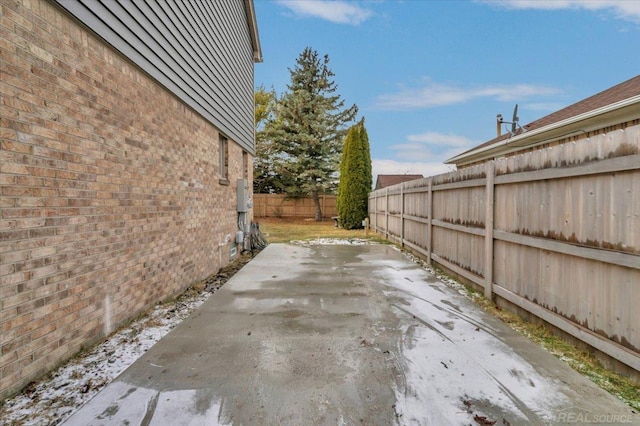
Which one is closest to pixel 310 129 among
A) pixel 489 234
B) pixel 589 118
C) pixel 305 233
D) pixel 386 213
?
pixel 305 233

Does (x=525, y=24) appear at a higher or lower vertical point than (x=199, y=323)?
higher

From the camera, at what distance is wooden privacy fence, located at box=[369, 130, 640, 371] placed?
238 cm

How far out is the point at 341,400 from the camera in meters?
2.13

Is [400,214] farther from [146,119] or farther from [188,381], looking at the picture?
[188,381]

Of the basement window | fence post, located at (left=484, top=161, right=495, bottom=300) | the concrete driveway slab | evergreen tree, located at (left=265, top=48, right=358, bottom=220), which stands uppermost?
evergreen tree, located at (left=265, top=48, right=358, bottom=220)

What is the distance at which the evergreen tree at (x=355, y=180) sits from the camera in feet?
52.7

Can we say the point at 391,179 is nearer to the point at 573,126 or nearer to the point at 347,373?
the point at 573,126

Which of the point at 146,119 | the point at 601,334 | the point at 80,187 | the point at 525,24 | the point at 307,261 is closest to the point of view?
the point at 601,334

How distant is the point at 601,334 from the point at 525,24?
13083mm

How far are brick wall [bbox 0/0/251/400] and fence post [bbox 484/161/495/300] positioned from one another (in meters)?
4.29

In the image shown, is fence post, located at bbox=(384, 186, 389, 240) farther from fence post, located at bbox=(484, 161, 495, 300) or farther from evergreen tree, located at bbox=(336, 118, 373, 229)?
fence post, located at bbox=(484, 161, 495, 300)

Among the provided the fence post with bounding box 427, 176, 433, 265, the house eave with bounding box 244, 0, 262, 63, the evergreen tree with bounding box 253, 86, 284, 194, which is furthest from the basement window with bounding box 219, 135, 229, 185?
the evergreen tree with bounding box 253, 86, 284, 194

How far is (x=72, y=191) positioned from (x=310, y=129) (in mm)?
19612

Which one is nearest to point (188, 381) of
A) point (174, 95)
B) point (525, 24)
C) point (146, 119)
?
point (146, 119)
